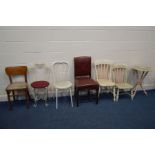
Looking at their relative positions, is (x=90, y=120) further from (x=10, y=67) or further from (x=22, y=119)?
(x=10, y=67)

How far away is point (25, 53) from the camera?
11.0ft

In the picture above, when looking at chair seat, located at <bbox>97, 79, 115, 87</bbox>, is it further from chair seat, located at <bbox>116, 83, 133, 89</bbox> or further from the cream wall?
the cream wall

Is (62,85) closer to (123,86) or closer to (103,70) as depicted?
(103,70)

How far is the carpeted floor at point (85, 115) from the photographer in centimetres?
275

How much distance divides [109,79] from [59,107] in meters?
1.31

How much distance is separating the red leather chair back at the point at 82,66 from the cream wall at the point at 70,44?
211 millimetres

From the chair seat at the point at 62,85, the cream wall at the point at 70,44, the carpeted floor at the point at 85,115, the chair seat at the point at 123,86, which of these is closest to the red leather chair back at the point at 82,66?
the cream wall at the point at 70,44

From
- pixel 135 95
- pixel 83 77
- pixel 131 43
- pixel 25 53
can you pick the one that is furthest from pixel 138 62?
pixel 25 53

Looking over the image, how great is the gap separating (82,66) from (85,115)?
1.04 m

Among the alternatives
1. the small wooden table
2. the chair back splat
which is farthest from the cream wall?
the small wooden table

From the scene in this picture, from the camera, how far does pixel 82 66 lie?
3.44 m

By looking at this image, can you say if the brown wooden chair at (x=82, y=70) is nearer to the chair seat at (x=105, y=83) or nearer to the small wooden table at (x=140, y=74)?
the chair seat at (x=105, y=83)

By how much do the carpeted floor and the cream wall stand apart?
0.70m

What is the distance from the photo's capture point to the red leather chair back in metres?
3.41
